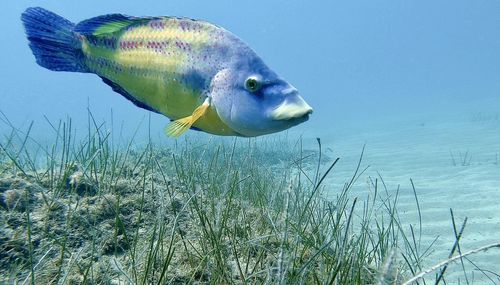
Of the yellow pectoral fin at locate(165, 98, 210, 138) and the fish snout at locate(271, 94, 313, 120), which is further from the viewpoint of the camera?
the yellow pectoral fin at locate(165, 98, 210, 138)

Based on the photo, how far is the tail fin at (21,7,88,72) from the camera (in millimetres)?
2350

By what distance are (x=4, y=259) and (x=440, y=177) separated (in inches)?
320

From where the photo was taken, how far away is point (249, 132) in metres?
1.99

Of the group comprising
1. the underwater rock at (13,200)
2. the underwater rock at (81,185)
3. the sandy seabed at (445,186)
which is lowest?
the underwater rock at (13,200)

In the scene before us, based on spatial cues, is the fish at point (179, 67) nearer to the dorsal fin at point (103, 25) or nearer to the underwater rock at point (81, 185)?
the dorsal fin at point (103, 25)

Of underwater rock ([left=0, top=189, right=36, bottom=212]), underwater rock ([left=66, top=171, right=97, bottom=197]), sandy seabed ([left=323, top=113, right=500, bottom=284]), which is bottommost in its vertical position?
underwater rock ([left=0, top=189, right=36, bottom=212])

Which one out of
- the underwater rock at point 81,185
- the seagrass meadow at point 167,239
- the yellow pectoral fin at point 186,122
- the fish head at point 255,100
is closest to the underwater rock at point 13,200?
the seagrass meadow at point 167,239

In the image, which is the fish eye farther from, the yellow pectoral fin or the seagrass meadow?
the seagrass meadow

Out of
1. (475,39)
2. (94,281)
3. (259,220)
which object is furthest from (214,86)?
(475,39)

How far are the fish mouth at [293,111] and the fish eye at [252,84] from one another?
17 cm

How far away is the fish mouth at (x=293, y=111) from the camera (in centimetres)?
182

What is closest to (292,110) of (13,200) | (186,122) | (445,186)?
(186,122)

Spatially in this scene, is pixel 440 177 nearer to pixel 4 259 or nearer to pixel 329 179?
pixel 329 179

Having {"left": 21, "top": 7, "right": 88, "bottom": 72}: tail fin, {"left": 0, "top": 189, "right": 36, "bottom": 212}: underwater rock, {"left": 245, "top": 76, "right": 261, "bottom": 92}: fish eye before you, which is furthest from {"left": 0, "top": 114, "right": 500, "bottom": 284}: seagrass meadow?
{"left": 21, "top": 7, "right": 88, "bottom": 72}: tail fin
